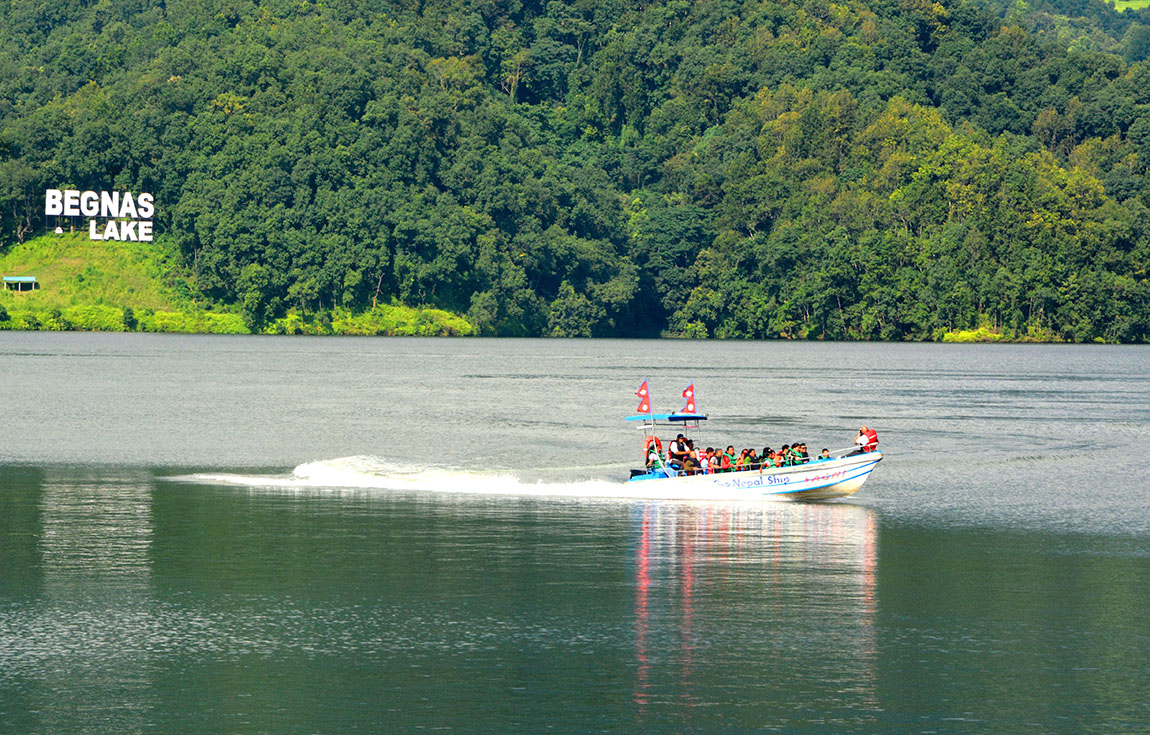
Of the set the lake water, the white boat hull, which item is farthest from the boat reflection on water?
the white boat hull

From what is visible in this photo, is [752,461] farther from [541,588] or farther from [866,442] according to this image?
[541,588]

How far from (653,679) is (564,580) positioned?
31.9ft

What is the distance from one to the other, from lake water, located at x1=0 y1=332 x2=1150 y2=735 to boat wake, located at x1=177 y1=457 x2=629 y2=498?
27 centimetres

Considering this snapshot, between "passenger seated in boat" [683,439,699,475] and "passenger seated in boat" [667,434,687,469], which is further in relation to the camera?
"passenger seated in boat" [667,434,687,469]

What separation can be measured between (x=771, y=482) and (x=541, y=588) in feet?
68.0

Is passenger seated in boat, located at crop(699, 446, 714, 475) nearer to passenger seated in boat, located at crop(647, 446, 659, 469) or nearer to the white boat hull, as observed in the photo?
the white boat hull

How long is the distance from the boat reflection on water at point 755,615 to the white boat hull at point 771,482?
470cm

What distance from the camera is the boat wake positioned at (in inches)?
2231

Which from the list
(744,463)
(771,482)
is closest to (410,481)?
(744,463)

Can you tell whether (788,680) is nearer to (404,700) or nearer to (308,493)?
(404,700)

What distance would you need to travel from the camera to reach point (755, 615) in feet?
107

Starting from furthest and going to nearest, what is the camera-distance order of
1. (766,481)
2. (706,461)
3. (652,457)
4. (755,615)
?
(652,457)
(706,461)
(766,481)
(755,615)

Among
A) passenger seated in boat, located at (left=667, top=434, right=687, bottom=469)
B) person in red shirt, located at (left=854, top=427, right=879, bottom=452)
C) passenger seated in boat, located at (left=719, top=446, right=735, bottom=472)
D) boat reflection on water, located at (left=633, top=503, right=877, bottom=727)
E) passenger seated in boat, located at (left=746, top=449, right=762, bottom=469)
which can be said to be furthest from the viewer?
person in red shirt, located at (left=854, top=427, right=879, bottom=452)

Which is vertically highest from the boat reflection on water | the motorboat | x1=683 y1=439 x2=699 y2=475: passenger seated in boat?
x1=683 y1=439 x2=699 y2=475: passenger seated in boat
